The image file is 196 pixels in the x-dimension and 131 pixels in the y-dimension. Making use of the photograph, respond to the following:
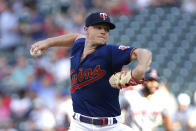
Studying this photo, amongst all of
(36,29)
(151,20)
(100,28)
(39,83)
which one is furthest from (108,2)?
(100,28)

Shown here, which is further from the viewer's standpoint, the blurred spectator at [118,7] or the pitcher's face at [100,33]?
the blurred spectator at [118,7]

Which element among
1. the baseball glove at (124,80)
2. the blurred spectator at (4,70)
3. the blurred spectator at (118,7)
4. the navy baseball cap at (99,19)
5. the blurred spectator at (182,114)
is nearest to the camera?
the baseball glove at (124,80)

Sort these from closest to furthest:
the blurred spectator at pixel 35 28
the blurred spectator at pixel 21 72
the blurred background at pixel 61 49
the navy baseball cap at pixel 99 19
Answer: the navy baseball cap at pixel 99 19 < the blurred background at pixel 61 49 < the blurred spectator at pixel 21 72 < the blurred spectator at pixel 35 28

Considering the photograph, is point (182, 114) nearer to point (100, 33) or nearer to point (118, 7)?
point (118, 7)

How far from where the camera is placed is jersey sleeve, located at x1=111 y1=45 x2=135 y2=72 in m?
4.66

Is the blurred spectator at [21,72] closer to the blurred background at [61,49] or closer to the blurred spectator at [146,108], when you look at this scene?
the blurred background at [61,49]

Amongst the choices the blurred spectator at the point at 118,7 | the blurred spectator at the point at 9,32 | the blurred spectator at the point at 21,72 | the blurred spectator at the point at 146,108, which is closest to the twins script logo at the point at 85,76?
the blurred spectator at the point at 146,108

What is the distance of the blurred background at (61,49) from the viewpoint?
34.1 ft

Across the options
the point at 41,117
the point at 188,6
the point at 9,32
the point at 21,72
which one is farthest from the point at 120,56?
the point at 188,6

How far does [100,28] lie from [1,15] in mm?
8161

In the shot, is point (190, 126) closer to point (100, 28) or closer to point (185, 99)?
point (185, 99)

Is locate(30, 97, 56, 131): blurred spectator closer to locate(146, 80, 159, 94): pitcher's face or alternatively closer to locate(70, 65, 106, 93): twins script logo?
locate(146, 80, 159, 94): pitcher's face

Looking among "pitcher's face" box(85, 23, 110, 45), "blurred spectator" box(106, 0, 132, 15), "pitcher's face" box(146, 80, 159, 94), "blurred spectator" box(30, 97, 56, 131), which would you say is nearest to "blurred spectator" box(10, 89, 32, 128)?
"blurred spectator" box(30, 97, 56, 131)

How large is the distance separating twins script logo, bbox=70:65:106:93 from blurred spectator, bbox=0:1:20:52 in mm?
7433
